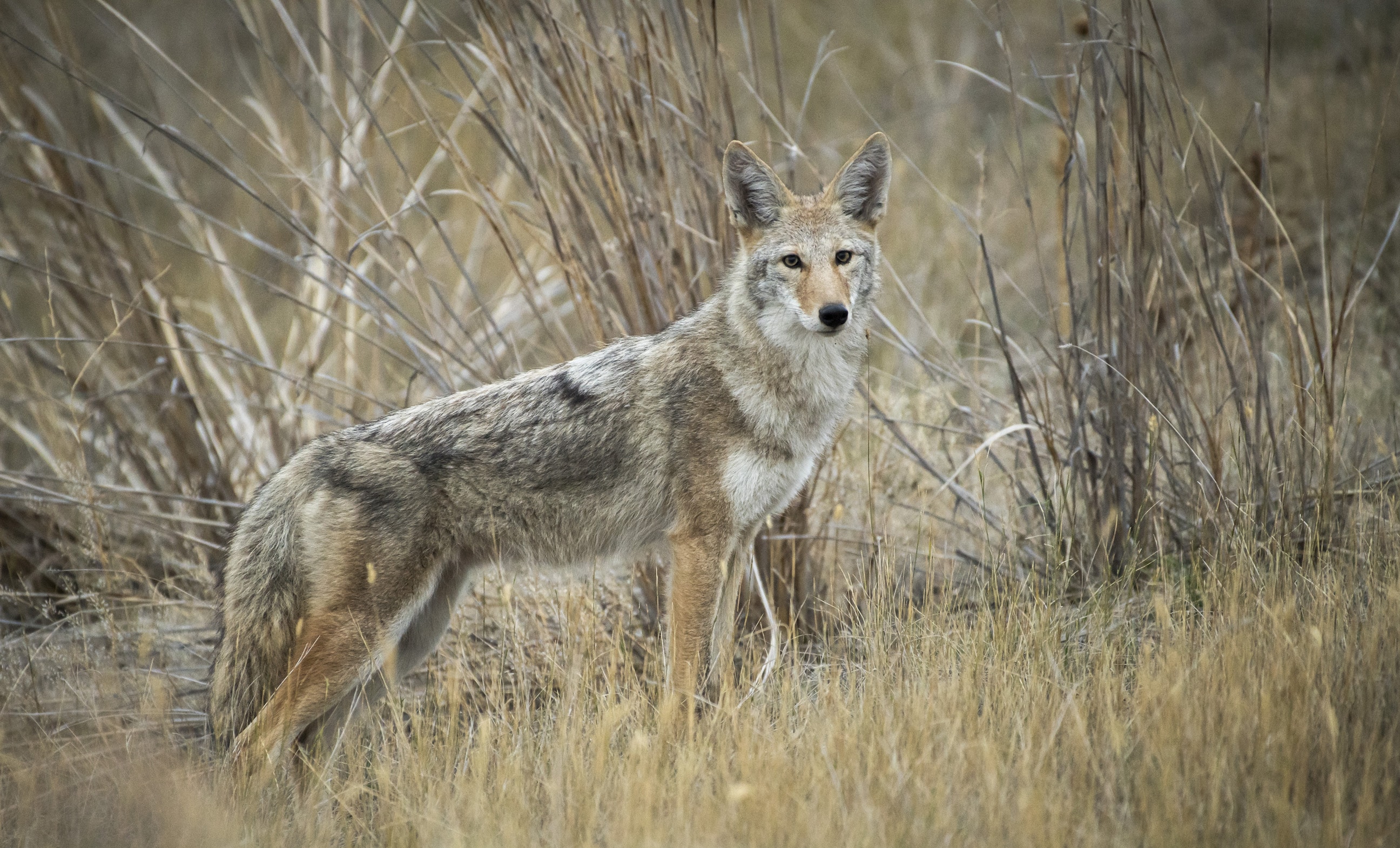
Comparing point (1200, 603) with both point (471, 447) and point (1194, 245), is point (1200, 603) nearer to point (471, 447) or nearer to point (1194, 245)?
point (471, 447)

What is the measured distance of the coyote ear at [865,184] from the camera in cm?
428

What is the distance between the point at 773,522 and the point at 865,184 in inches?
66.0

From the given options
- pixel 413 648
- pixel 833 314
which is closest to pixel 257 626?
pixel 413 648

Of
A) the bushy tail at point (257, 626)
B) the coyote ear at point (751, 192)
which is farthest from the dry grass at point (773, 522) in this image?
the coyote ear at point (751, 192)

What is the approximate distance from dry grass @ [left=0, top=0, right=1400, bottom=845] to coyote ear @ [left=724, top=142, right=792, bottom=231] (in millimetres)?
433

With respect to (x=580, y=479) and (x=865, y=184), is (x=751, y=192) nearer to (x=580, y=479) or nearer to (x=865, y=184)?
(x=865, y=184)

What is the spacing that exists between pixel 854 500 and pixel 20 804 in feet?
13.0

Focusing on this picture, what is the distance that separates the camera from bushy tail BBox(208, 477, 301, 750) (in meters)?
3.77

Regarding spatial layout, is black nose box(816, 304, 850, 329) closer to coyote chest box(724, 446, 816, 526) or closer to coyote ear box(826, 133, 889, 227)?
coyote chest box(724, 446, 816, 526)

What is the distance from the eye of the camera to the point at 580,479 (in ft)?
13.6

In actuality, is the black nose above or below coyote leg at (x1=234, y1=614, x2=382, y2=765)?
above

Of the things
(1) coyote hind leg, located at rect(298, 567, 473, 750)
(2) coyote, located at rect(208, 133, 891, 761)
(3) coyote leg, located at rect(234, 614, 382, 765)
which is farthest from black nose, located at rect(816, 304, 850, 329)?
(3) coyote leg, located at rect(234, 614, 382, 765)

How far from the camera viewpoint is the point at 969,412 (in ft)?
16.1

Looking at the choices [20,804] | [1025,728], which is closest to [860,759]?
[1025,728]
